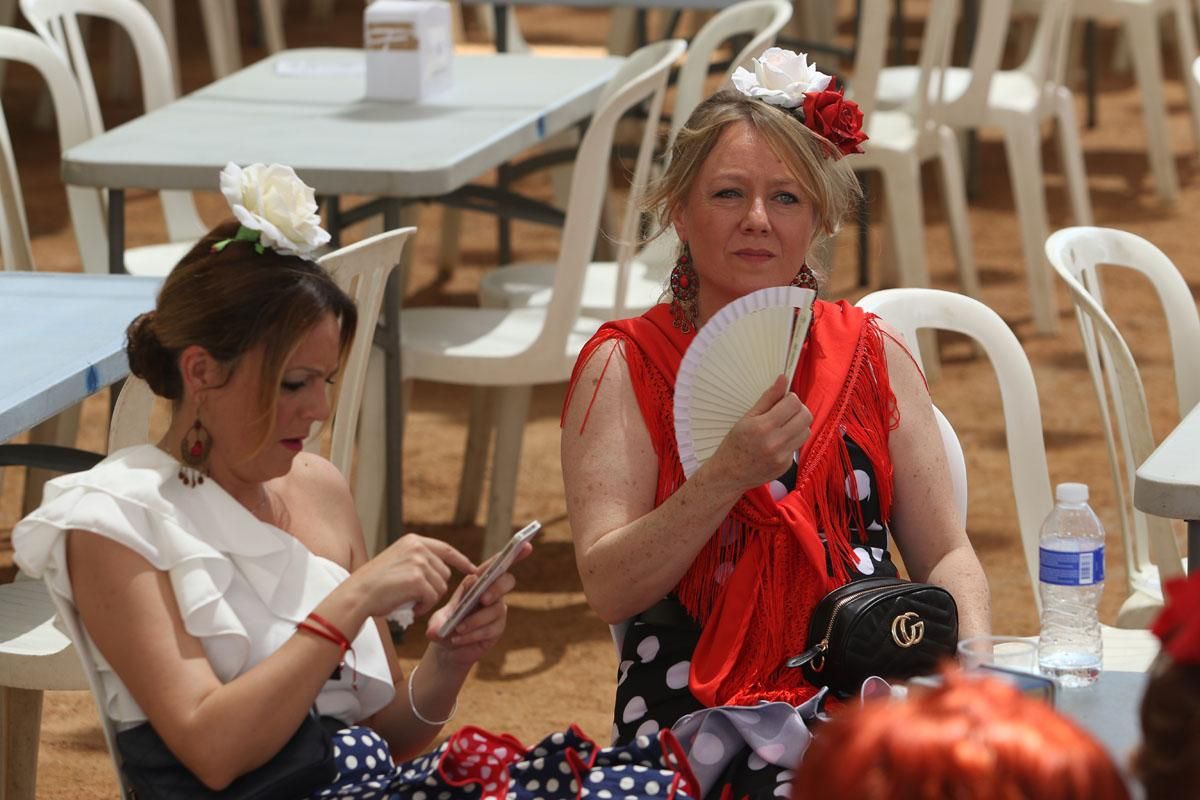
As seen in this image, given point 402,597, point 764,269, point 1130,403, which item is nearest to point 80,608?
point 402,597

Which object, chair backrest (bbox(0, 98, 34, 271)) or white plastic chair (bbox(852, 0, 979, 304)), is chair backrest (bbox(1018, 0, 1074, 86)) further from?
chair backrest (bbox(0, 98, 34, 271))

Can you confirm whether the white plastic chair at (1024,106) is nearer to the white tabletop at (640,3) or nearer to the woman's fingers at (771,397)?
the white tabletop at (640,3)

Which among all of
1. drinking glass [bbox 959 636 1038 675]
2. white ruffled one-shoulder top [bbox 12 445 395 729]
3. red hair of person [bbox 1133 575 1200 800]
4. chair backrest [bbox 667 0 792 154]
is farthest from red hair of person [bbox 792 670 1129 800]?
chair backrest [bbox 667 0 792 154]

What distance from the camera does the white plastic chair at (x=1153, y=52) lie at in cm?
734

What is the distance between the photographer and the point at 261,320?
1.97 m

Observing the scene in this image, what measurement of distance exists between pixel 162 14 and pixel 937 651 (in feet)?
21.6

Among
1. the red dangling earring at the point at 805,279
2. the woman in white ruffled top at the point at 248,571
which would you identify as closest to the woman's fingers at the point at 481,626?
the woman in white ruffled top at the point at 248,571

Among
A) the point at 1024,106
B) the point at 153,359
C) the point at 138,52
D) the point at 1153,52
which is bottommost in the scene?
the point at 1153,52

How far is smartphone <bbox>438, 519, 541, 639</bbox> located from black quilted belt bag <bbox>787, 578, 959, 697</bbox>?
0.42 metres

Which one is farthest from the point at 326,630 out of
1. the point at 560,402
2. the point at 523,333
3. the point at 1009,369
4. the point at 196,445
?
the point at 560,402

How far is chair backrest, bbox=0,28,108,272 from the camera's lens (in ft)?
13.2

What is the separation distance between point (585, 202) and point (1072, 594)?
72.6 inches

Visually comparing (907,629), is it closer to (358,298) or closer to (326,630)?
(326,630)

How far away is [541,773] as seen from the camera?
1939mm
